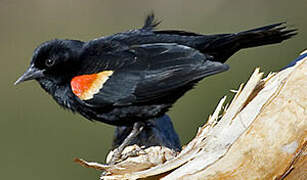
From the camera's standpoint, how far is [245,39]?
3.04m

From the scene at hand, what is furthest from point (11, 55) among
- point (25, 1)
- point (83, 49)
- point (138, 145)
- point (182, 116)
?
point (138, 145)

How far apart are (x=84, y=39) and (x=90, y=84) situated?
4.43 meters

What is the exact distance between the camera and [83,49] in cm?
343

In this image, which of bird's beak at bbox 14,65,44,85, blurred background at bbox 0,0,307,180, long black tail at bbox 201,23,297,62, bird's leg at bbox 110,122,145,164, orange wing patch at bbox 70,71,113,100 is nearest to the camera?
long black tail at bbox 201,23,297,62

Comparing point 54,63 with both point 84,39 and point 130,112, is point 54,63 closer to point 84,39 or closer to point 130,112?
point 130,112

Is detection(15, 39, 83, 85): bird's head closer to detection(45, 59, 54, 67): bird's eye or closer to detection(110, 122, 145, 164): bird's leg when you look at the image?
detection(45, 59, 54, 67): bird's eye

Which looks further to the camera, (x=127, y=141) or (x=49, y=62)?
(x=49, y=62)

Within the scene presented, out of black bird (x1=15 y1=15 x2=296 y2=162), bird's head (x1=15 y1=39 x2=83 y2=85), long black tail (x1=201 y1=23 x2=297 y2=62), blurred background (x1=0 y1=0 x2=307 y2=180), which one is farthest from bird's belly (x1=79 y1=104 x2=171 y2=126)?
blurred background (x1=0 y1=0 x2=307 y2=180)

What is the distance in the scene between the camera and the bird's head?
336 cm

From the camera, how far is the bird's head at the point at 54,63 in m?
3.36

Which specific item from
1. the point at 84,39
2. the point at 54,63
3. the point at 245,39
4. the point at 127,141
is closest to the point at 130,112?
the point at 127,141

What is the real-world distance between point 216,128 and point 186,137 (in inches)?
117

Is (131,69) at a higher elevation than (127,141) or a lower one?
higher

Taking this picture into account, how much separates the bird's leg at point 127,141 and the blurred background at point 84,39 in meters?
2.04
